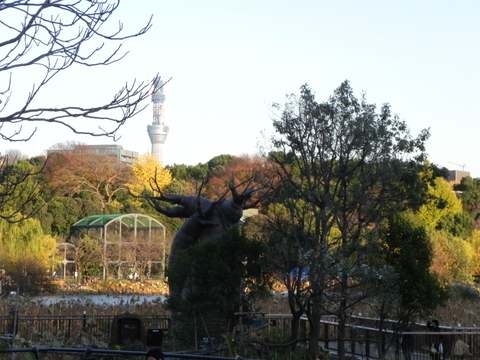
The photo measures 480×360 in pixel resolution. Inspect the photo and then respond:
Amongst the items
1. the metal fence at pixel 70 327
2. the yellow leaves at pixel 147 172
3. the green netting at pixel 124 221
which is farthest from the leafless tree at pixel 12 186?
the yellow leaves at pixel 147 172

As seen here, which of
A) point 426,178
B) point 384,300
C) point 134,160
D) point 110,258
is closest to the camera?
point 384,300

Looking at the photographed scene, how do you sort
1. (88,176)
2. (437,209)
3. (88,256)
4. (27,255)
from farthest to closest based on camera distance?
(88,176), (437,209), (88,256), (27,255)

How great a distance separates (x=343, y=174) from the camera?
18156 mm

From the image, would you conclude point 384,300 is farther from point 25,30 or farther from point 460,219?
point 460,219

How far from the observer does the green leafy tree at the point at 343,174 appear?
17.5 metres

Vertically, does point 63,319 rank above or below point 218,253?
below

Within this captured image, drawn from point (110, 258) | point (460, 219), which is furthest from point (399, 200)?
point (460, 219)

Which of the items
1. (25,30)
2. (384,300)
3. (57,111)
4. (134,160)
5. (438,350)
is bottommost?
(438,350)

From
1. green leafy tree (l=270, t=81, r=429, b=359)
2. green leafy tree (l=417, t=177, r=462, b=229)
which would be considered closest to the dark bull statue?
green leafy tree (l=270, t=81, r=429, b=359)

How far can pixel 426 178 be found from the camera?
82.8 feet

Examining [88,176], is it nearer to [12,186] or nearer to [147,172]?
[147,172]

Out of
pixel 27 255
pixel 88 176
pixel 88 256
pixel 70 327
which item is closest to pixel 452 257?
pixel 88 256

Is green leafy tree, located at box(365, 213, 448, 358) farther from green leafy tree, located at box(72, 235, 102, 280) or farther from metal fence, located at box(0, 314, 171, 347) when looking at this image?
green leafy tree, located at box(72, 235, 102, 280)

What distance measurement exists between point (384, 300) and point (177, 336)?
4816mm
